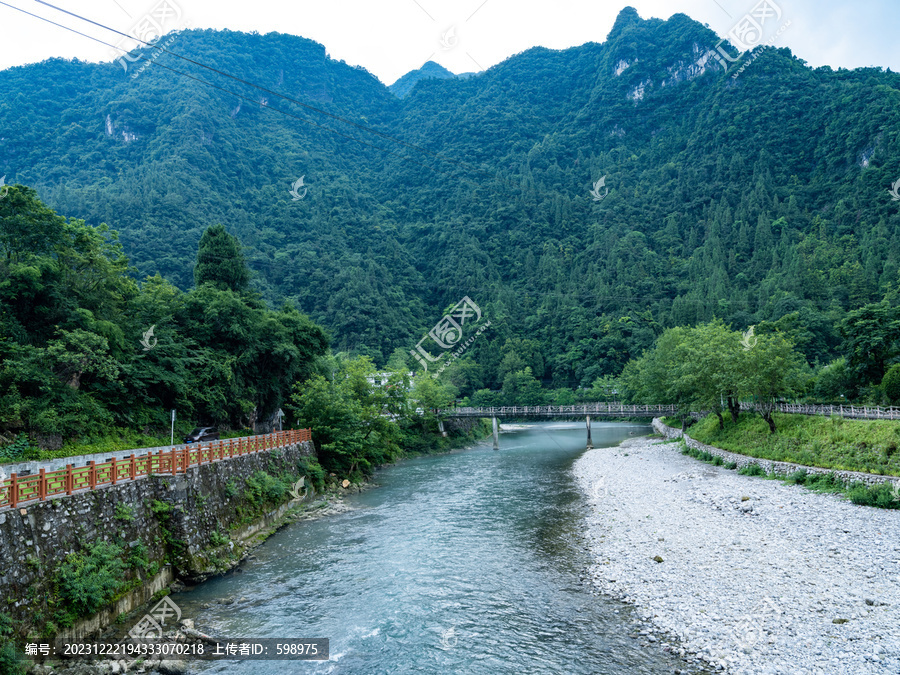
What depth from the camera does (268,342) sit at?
33.7m

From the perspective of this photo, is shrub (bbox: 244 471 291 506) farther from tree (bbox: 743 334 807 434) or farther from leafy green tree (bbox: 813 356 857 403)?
leafy green tree (bbox: 813 356 857 403)

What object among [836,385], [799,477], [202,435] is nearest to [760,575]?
[799,477]

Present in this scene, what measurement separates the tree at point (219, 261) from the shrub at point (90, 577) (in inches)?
1102

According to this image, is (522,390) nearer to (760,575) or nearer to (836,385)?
(836,385)

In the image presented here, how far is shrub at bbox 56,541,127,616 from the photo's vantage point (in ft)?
34.3

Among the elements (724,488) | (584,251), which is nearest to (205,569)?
(724,488)

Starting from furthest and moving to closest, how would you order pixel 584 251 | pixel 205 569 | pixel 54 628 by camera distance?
pixel 584 251 → pixel 205 569 → pixel 54 628

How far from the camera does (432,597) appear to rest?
13.9 metres

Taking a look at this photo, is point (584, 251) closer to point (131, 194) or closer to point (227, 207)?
point (227, 207)

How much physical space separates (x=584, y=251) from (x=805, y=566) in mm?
145416

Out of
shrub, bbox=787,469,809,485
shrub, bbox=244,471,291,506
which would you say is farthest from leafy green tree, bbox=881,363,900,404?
shrub, bbox=244,471,291,506

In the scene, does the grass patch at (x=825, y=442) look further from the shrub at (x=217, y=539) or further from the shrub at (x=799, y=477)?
the shrub at (x=217, y=539)

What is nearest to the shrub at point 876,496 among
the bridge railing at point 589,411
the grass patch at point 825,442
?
the grass patch at point 825,442

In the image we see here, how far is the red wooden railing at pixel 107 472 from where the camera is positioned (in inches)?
408
